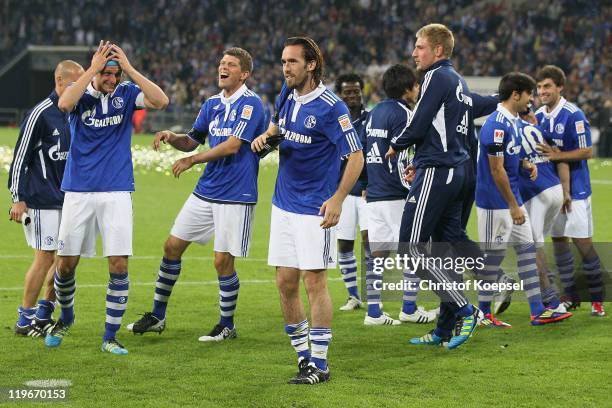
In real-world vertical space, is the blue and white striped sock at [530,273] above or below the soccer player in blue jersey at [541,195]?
below

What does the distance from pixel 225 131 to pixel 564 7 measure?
3518 cm

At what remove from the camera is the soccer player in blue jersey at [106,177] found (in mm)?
8141

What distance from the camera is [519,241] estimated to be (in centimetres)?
959

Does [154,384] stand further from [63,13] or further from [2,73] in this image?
[63,13]

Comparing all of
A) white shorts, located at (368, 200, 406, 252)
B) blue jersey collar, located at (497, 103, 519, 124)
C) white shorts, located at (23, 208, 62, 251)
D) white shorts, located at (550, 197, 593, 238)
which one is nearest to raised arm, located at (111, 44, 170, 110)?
white shorts, located at (23, 208, 62, 251)

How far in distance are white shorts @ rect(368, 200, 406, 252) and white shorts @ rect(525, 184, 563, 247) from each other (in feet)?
3.93

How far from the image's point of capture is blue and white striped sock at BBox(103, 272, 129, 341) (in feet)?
26.8

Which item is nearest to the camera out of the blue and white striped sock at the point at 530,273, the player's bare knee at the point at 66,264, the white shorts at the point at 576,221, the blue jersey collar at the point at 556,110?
the player's bare knee at the point at 66,264

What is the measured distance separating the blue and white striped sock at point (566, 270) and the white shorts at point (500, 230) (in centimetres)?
133

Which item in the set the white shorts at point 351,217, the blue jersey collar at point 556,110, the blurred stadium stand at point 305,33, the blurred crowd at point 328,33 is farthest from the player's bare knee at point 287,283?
the blurred crowd at point 328,33

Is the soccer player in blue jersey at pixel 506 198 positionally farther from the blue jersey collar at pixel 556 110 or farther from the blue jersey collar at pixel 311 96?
the blue jersey collar at pixel 311 96

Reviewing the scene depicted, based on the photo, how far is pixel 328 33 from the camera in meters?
45.2

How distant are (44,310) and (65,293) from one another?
0.48m

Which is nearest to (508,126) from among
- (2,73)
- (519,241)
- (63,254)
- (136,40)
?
(519,241)
